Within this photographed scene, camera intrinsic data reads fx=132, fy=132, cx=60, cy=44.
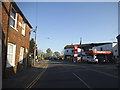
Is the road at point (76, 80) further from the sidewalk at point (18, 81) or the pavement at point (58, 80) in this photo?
the sidewalk at point (18, 81)

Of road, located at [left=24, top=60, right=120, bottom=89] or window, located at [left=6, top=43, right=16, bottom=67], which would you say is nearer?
road, located at [left=24, top=60, right=120, bottom=89]

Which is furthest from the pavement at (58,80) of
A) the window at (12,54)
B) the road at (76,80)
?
the window at (12,54)

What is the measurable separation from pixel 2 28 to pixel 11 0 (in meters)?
2.66

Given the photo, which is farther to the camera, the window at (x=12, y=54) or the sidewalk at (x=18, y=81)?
the window at (x=12, y=54)

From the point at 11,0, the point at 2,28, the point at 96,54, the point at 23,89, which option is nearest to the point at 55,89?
the point at 23,89

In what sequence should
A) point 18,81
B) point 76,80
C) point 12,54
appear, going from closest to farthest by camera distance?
1. point 18,81
2. point 76,80
3. point 12,54

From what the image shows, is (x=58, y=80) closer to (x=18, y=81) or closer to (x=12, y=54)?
(x=18, y=81)

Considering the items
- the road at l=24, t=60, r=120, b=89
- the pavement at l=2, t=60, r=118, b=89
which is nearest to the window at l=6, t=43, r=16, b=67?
the pavement at l=2, t=60, r=118, b=89

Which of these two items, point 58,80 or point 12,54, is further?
point 12,54

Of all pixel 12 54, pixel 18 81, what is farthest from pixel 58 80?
pixel 12 54

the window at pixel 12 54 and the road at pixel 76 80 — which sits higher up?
the window at pixel 12 54

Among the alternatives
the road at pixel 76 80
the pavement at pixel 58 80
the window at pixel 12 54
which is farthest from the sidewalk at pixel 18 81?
the window at pixel 12 54

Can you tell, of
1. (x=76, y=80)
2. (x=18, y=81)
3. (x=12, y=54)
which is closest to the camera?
(x=18, y=81)

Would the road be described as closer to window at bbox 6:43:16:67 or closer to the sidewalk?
the sidewalk
